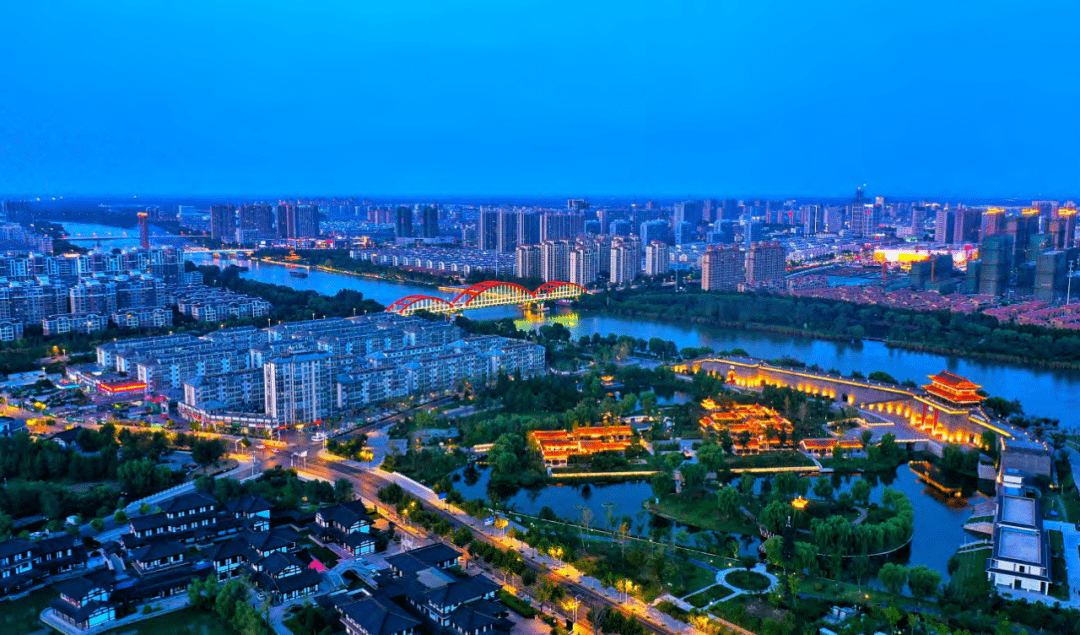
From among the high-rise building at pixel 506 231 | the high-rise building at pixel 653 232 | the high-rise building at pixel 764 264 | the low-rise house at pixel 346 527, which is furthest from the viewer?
the high-rise building at pixel 653 232

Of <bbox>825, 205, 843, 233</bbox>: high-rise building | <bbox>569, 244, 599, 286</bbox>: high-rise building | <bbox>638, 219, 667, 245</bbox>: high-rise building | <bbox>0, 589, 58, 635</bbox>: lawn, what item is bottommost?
<bbox>0, 589, 58, 635</bbox>: lawn

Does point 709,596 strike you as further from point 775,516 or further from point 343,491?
point 343,491

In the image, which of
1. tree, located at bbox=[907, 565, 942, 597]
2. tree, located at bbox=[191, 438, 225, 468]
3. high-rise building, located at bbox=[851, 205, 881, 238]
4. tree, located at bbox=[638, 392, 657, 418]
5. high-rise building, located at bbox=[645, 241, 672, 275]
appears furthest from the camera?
high-rise building, located at bbox=[851, 205, 881, 238]

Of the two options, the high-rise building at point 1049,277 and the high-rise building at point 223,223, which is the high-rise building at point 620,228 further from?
the high-rise building at point 1049,277

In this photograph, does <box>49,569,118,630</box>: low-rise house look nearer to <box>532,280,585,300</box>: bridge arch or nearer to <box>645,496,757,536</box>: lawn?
<box>645,496,757,536</box>: lawn

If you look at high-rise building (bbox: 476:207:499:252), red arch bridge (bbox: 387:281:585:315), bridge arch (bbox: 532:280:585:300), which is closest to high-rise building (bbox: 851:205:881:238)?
high-rise building (bbox: 476:207:499:252)

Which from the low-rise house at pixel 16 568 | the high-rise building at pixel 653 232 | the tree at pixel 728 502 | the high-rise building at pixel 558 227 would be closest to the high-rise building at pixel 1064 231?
the high-rise building at pixel 653 232

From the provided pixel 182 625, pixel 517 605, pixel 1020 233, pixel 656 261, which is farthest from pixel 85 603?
pixel 1020 233
